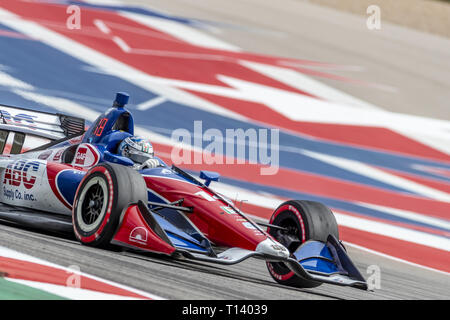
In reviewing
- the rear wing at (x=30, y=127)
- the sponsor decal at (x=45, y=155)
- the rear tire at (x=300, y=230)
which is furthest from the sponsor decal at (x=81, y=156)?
the rear tire at (x=300, y=230)

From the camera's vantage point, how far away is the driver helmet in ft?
23.2

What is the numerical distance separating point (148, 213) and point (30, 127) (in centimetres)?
308

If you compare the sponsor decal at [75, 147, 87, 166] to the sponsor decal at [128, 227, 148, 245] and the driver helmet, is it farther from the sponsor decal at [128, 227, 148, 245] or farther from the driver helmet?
the sponsor decal at [128, 227, 148, 245]

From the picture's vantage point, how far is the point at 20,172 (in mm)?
7324

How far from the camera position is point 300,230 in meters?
6.81

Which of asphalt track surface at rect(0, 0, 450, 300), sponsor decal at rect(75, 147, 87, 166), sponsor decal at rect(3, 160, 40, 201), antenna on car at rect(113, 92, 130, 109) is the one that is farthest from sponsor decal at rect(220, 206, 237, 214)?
sponsor decal at rect(3, 160, 40, 201)

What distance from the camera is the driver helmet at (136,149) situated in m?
7.06

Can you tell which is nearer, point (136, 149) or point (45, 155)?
point (136, 149)

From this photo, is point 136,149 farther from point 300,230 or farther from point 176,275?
point 176,275

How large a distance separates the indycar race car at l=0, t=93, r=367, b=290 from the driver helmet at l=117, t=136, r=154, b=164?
0.11 meters

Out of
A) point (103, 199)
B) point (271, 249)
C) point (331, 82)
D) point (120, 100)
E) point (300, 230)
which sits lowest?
point (271, 249)

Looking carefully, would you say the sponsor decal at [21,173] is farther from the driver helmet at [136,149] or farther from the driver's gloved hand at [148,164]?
the driver's gloved hand at [148,164]

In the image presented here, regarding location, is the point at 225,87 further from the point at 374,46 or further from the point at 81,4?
the point at 374,46

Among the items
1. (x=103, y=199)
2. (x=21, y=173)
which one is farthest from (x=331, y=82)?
(x=103, y=199)
